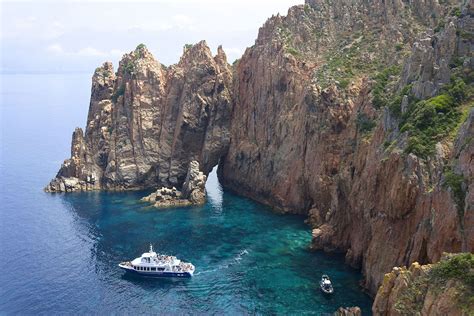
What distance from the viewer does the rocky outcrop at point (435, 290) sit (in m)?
42.1

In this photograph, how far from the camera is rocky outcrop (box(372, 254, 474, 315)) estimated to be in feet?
138

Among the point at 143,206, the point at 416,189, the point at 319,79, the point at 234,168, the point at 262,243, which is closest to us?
the point at 416,189

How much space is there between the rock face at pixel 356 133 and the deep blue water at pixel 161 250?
22.4 ft

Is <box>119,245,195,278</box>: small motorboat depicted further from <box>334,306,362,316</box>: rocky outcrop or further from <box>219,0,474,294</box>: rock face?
<box>334,306,362,316</box>: rocky outcrop

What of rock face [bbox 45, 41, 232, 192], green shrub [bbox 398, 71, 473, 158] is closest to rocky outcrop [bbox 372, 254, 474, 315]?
green shrub [bbox 398, 71, 473, 158]

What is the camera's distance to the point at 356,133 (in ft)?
321

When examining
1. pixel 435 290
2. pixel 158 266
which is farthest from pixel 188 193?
pixel 435 290

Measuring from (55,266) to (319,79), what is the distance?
63.9m

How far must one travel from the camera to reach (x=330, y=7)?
12950 cm

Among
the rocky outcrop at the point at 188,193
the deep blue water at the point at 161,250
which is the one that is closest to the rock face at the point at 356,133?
the deep blue water at the point at 161,250

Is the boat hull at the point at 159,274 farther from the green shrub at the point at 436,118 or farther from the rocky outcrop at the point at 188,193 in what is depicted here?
the green shrub at the point at 436,118

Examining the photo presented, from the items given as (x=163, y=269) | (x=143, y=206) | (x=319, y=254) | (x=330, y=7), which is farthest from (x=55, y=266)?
(x=330, y=7)

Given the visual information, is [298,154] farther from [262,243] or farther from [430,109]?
[430,109]

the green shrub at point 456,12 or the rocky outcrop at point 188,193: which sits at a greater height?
the green shrub at point 456,12
